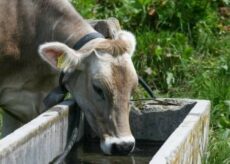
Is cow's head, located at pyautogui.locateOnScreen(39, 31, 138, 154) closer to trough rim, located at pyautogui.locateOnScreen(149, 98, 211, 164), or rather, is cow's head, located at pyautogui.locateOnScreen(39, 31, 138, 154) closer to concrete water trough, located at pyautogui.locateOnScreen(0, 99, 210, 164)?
concrete water trough, located at pyautogui.locateOnScreen(0, 99, 210, 164)

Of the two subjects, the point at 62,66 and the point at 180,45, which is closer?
the point at 62,66

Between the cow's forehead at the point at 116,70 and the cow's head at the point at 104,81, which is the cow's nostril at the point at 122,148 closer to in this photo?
the cow's head at the point at 104,81

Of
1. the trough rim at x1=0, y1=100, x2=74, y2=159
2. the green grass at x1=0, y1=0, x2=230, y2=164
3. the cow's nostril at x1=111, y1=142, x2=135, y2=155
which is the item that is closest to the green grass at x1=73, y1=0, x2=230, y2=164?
the green grass at x1=0, y1=0, x2=230, y2=164

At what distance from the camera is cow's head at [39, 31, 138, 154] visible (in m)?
5.26

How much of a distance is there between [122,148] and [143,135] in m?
0.57

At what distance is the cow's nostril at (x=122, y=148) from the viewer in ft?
16.8

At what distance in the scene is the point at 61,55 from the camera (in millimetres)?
5613

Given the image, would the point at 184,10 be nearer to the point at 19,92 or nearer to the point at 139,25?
the point at 139,25

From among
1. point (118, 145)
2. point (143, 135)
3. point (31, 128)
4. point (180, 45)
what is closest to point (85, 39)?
point (143, 135)

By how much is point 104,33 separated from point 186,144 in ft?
7.21

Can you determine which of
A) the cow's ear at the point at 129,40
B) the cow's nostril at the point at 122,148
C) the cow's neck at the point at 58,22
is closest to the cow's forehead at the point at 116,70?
the cow's ear at the point at 129,40

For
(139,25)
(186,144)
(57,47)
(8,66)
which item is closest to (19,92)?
(8,66)

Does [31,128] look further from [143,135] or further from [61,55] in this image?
[143,135]

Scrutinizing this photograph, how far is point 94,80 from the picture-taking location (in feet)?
17.9
